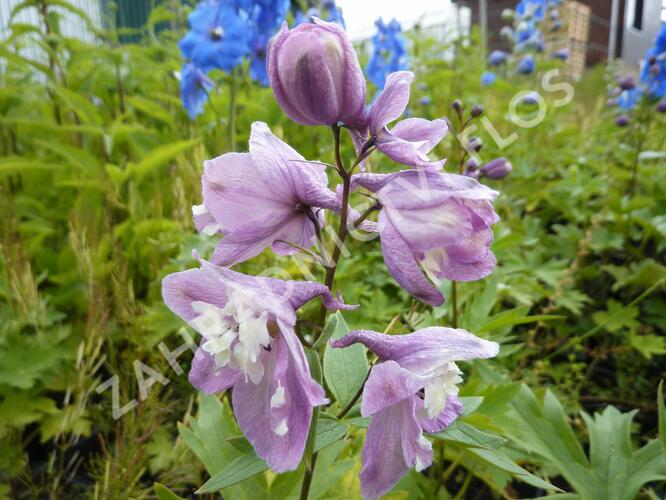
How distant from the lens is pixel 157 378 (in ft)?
3.51

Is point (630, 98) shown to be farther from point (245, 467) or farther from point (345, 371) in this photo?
point (245, 467)

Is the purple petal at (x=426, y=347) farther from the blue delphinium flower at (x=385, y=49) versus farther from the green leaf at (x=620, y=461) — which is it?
the blue delphinium flower at (x=385, y=49)

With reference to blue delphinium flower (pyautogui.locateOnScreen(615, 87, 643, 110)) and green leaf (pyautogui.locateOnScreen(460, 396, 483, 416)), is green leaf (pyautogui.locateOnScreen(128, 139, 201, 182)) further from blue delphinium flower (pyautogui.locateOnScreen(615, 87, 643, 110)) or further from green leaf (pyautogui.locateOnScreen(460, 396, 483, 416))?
blue delphinium flower (pyautogui.locateOnScreen(615, 87, 643, 110))

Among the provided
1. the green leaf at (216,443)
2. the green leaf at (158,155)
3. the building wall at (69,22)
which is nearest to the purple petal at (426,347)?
the green leaf at (216,443)

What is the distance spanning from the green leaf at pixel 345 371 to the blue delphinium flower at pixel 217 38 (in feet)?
6.26

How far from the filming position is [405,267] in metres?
0.57

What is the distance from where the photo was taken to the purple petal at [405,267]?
1.87ft

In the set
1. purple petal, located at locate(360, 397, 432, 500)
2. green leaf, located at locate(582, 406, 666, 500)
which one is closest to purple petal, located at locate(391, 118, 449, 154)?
purple petal, located at locate(360, 397, 432, 500)

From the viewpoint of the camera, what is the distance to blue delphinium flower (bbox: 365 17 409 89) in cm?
323

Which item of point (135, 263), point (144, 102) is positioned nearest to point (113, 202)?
point (135, 263)

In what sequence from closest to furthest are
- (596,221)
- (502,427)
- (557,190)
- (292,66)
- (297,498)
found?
(292,66), (297,498), (502,427), (596,221), (557,190)

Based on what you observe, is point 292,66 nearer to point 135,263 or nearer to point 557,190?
point 135,263

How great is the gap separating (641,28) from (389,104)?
5601 mm

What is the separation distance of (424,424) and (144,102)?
7.08ft
